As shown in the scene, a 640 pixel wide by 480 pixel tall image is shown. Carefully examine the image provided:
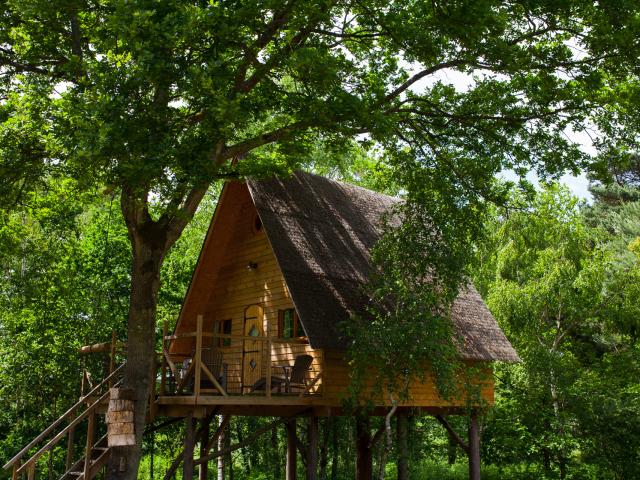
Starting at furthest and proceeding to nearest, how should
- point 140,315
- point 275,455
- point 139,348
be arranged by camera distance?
point 275,455 → point 140,315 → point 139,348

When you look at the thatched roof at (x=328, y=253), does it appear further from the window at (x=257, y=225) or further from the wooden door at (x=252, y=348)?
the wooden door at (x=252, y=348)

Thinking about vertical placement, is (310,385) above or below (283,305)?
below

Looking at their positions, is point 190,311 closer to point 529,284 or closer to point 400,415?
point 400,415

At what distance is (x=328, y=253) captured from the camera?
17.5 m

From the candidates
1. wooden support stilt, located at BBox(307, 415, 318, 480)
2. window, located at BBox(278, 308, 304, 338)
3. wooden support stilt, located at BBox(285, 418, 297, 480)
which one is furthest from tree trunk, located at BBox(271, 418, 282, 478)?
wooden support stilt, located at BBox(307, 415, 318, 480)

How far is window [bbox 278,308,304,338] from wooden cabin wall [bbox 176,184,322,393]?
0.14m

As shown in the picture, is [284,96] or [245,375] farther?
[245,375]

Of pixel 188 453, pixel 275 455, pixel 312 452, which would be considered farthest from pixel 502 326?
pixel 188 453

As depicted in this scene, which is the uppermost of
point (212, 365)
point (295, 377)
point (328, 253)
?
point (328, 253)

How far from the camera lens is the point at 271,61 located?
13.1 m

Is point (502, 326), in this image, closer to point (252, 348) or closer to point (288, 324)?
point (288, 324)

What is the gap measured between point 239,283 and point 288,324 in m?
2.14

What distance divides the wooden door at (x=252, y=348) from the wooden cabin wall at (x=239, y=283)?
0.51 feet

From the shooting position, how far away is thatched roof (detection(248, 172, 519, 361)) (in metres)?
15.4
